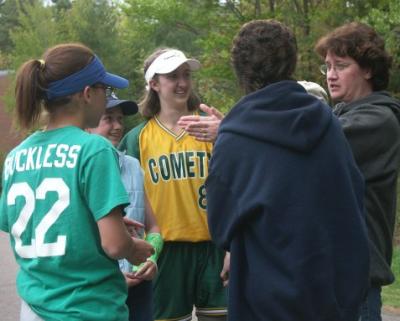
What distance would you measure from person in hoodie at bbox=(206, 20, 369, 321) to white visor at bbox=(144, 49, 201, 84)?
1.76 m

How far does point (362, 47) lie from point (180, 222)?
61.0 inches

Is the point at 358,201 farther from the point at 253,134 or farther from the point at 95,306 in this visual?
the point at 95,306

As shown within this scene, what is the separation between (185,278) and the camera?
4430 millimetres

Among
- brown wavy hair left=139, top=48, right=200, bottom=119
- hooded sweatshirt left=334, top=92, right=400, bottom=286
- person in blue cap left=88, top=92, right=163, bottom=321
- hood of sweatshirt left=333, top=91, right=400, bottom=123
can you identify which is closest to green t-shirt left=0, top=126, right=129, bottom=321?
person in blue cap left=88, top=92, right=163, bottom=321

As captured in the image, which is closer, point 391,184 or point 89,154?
point 89,154

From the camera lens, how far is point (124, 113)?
14.8 ft

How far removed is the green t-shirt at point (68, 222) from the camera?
278 centimetres

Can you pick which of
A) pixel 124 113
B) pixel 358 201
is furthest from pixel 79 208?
pixel 124 113

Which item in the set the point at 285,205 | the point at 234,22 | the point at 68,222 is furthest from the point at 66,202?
the point at 234,22

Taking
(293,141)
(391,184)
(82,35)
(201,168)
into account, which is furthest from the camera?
(82,35)

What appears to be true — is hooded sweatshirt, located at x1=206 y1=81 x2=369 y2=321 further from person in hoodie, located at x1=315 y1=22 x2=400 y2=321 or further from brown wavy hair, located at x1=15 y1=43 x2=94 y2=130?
brown wavy hair, located at x1=15 y1=43 x2=94 y2=130

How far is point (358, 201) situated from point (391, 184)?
61 centimetres

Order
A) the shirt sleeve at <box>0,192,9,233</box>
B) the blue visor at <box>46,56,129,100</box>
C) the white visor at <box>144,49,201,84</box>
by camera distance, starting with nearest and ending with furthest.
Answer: the blue visor at <box>46,56,129,100</box> → the shirt sleeve at <box>0,192,9,233</box> → the white visor at <box>144,49,201,84</box>

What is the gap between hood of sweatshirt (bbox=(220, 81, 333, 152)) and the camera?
2660 millimetres
